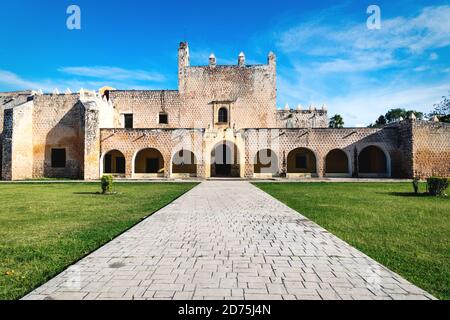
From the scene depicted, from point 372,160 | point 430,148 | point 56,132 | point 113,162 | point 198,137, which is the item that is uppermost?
point 56,132

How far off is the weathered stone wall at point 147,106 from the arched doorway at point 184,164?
4.47 m

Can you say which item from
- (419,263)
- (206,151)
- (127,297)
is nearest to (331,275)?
(419,263)

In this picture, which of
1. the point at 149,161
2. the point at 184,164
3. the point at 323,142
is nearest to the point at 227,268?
the point at 323,142

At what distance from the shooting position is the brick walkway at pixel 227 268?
3047 mm

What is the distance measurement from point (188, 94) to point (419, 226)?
24.8 metres

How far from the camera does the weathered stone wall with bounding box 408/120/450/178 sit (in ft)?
73.9

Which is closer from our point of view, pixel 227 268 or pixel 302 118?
pixel 227 268

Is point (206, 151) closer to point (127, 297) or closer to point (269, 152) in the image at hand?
point (269, 152)

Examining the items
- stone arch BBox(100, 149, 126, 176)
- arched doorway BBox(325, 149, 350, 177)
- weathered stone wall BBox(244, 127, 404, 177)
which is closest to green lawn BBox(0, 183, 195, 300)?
weathered stone wall BBox(244, 127, 404, 177)

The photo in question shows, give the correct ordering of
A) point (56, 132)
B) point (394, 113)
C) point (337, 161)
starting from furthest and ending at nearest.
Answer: point (394, 113), point (337, 161), point (56, 132)

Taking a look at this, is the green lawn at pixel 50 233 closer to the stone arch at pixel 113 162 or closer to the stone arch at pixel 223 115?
the stone arch at pixel 113 162

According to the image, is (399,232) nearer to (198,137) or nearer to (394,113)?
(198,137)

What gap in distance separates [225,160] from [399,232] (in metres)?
20.9

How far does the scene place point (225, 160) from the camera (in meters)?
26.4
